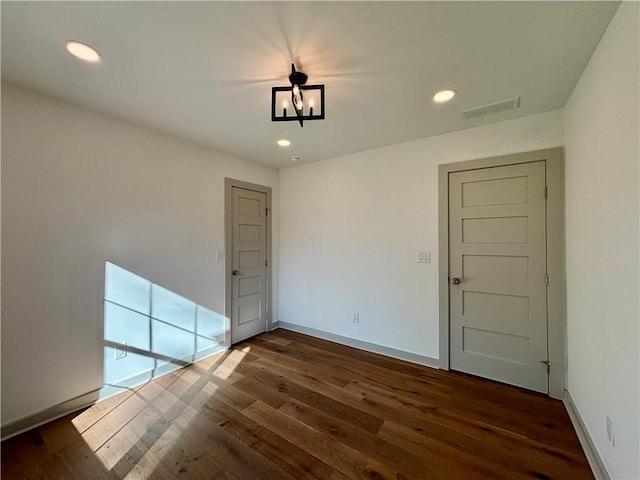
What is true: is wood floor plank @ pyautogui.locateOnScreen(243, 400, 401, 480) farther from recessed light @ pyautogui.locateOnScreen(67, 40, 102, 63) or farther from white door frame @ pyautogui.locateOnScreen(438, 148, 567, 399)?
recessed light @ pyautogui.locateOnScreen(67, 40, 102, 63)

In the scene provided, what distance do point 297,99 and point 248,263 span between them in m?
2.52

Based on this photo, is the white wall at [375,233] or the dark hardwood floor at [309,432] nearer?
the dark hardwood floor at [309,432]

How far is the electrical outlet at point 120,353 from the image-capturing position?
2.34 m

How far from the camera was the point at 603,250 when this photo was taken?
1.46 meters

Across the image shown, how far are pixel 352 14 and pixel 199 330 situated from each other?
3209mm

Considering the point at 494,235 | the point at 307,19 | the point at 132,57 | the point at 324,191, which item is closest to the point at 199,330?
the point at 324,191

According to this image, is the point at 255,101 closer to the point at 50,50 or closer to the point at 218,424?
the point at 50,50

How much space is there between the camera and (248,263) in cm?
364

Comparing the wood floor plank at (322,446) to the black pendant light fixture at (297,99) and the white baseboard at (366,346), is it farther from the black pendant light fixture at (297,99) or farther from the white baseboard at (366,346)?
the black pendant light fixture at (297,99)

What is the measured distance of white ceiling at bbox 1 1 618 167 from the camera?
1275 millimetres

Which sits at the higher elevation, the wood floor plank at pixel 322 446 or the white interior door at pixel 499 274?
the white interior door at pixel 499 274

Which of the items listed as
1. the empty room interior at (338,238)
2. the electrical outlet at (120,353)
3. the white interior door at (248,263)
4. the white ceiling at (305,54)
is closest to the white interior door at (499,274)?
the empty room interior at (338,238)

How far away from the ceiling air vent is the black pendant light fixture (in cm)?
133

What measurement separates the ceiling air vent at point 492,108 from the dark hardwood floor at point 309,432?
250 centimetres
